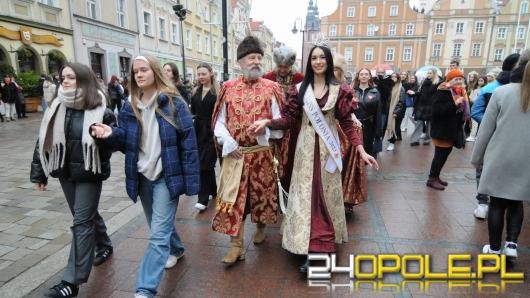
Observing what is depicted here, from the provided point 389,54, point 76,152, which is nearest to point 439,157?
point 76,152

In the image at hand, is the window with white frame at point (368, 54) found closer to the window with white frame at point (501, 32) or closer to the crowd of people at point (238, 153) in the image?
the window with white frame at point (501, 32)

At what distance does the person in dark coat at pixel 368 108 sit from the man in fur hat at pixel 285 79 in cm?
160

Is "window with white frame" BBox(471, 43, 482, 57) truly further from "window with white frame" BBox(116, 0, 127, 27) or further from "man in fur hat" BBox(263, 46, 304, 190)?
"man in fur hat" BBox(263, 46, 304, 190)

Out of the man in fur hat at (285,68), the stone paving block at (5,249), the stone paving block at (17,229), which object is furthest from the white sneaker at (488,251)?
the stone paving block at (17,229)

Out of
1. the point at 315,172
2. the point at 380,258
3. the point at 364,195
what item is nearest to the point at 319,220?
the point at 315,172

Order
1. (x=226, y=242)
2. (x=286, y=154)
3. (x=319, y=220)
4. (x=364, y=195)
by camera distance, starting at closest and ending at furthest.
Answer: (x=319, y=220) → (x=286, y=154) → (x=226, y=242) → (x=364, y=195)

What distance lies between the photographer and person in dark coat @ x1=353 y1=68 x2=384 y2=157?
5.23 meters

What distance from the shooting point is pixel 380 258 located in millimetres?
2938

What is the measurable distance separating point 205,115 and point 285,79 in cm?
111

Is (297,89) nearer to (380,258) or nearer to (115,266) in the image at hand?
(380,258)

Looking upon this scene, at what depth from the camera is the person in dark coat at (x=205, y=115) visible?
4270 millimetres

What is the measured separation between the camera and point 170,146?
245 centimetres

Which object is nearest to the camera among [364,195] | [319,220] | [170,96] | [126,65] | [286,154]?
[170,96]

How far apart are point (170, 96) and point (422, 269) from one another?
253cm
